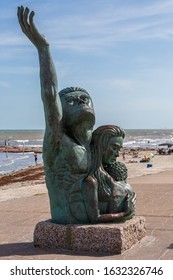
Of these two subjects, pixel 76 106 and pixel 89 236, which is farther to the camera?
pixel 76 106

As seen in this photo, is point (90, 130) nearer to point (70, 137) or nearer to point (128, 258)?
point (70, 137)

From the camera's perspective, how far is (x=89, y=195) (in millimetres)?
5754

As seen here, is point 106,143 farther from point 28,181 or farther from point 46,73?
point 28,181

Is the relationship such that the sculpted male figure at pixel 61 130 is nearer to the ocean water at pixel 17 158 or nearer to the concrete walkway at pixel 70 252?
the concrete walkway at pixel 70 252

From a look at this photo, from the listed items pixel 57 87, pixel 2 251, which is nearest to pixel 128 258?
pixel 2 251

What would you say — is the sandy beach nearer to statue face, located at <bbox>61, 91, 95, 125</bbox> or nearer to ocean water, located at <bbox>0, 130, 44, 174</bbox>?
ocean water, located at <bbox>0, 130, 44, 174</bbox>

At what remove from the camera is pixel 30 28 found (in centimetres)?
562

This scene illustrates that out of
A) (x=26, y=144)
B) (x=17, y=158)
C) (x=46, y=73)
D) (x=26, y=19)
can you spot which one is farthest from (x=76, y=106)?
(x=26, y=144)

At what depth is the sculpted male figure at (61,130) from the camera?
5688 millimetres

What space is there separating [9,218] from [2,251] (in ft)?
9.31

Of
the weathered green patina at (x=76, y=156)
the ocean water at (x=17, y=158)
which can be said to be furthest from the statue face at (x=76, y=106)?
the ocean water at (x=17, y=158)

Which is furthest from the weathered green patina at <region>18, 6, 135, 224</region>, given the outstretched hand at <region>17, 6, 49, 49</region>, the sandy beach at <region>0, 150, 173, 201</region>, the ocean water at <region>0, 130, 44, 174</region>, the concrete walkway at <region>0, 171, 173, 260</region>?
the ocean water at <region>0, 130, 44, 174</region>

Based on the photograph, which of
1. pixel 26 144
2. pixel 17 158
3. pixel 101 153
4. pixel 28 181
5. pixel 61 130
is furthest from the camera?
pixel 26 144

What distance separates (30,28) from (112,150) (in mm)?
1884
